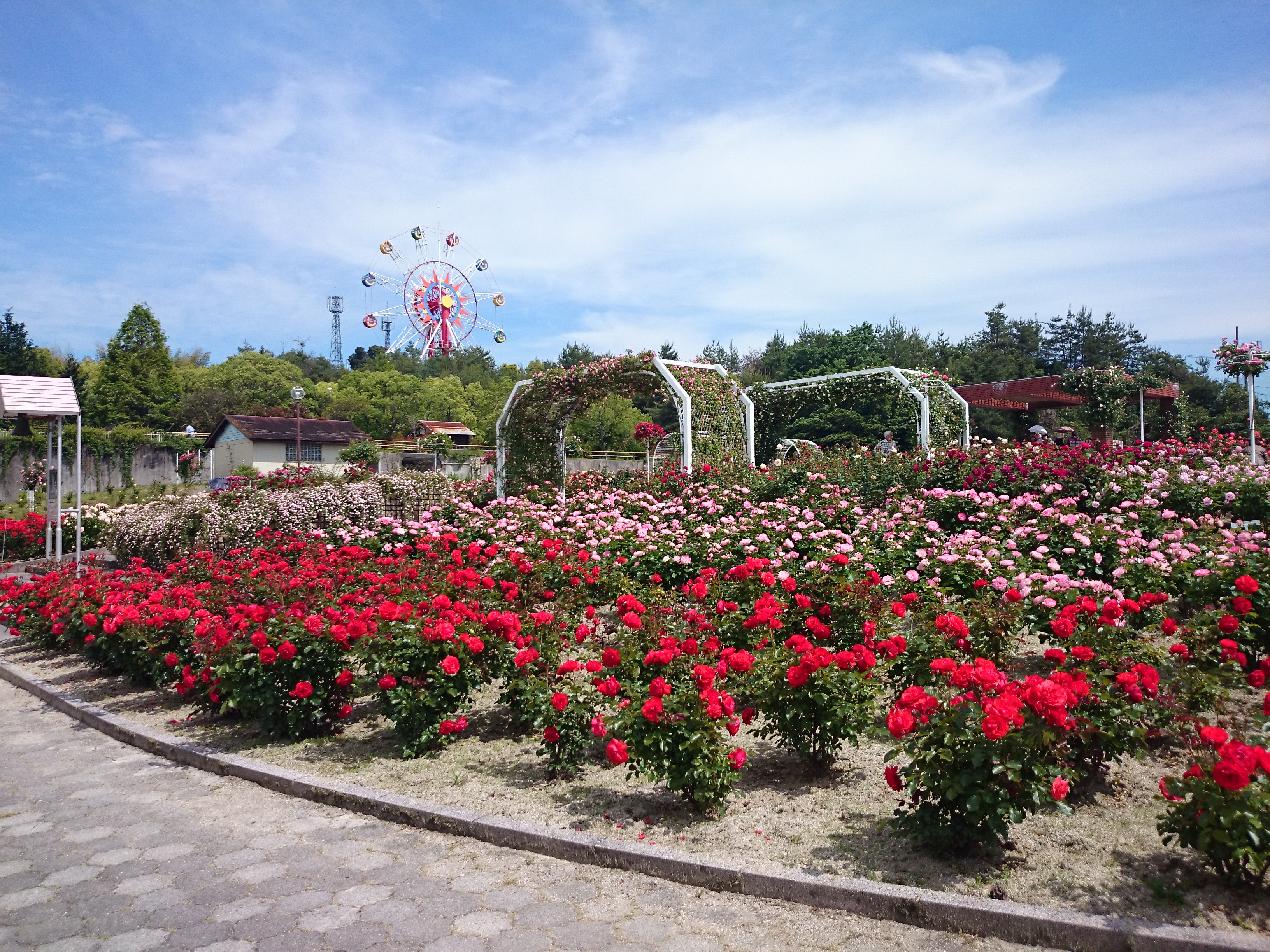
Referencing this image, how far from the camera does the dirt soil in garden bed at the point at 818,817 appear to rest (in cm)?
268

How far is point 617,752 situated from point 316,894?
1209 mm

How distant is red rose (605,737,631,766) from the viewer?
329 cm

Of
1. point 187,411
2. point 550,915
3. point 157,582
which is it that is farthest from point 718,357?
point 550,915

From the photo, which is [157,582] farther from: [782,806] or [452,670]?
[782,806]

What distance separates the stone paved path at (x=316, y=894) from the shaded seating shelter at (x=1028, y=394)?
21.8m

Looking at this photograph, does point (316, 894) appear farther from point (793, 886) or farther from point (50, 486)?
point (50, 486)

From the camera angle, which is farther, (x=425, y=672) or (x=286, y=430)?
(x=286, y=430)

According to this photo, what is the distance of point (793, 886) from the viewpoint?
9.42 feet

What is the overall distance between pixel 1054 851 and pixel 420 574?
13.8 feet

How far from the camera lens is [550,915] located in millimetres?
2846

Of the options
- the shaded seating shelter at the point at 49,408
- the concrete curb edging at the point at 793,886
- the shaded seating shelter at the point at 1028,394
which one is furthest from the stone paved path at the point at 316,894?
the shaded seating shelter at the point at 1028,394

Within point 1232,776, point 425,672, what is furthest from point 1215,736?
point 425,672

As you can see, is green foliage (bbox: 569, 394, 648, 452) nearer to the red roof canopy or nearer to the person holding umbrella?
the red roof canopy

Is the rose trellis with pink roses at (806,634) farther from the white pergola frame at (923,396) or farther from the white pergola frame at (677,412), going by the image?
the white pergola frame at (923,396)
